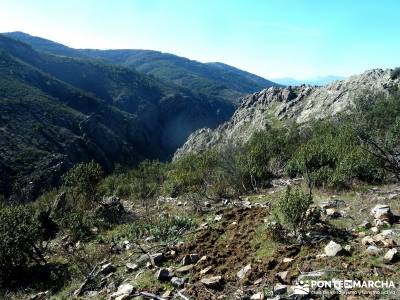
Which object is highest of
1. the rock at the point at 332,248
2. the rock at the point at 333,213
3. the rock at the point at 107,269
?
the rock at the point at 333,213

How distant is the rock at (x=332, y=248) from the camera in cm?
948

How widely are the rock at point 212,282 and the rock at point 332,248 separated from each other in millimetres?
2793

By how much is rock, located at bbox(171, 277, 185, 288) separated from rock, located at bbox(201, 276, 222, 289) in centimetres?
59

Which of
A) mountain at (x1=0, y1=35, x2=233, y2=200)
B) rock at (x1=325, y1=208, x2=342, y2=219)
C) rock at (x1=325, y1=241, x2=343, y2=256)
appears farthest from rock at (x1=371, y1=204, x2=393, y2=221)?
mountain at (x1=0, y1=35, x2=233, y2=200)

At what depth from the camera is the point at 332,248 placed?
962 cm

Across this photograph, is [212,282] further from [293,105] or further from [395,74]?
[293,105]

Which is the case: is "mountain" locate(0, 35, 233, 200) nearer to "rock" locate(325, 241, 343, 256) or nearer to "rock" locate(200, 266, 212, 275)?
"rock" locate(200, 266, 212, 275)

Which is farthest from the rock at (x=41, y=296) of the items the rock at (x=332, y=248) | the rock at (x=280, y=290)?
the rock at (x=332, y=248)

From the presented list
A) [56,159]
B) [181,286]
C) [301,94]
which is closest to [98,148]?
[56,159]

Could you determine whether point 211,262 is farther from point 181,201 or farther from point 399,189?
point 181,201

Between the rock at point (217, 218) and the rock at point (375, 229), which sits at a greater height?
the rock at point (375, 229)

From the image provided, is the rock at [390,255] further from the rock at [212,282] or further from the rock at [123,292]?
the rock at [123,292]

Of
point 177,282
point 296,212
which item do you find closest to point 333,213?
point 296,212

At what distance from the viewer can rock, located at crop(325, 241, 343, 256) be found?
948cm
